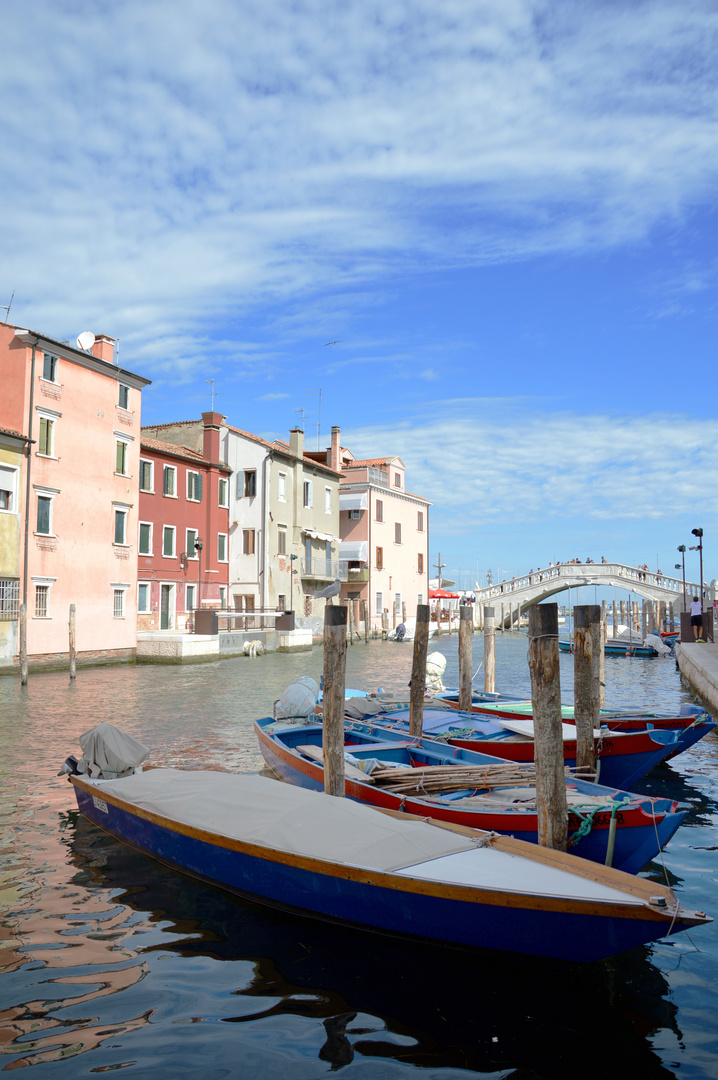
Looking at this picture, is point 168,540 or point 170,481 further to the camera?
point 170,481

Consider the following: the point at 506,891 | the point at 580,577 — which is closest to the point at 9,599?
the point at 506,891

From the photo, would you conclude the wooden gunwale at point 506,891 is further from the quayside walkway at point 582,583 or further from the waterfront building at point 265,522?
the quayside walkway at point 582,583

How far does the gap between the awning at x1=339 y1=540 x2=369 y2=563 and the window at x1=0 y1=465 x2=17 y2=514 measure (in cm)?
2291

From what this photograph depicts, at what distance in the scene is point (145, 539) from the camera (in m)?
28.1

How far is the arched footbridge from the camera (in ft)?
151

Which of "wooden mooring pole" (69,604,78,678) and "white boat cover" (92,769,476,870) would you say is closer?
"white boat cover" (92,769,476,870)

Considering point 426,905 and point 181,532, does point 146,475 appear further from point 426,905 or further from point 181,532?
point 426,905

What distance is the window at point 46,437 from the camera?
2230 cm

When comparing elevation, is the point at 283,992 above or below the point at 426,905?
below

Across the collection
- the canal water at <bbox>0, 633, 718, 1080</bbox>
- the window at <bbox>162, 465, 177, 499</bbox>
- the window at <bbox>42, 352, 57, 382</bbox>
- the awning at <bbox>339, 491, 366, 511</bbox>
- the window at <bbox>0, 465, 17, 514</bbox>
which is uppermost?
the window at <bbox>42, 352, 57, 382</bbox>

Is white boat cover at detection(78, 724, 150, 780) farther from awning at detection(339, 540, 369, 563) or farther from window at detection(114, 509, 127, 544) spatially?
awning at detection(339, 540, 369, 563)

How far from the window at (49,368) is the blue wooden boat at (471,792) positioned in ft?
50.7

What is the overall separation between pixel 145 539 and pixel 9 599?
7663mm

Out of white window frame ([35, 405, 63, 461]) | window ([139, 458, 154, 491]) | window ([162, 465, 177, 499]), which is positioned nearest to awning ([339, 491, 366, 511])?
window ([162, 465, 177, 499])
